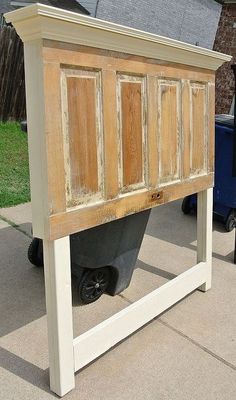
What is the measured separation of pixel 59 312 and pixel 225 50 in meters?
11.9

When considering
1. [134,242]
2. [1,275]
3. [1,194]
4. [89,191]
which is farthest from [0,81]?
[89,191]

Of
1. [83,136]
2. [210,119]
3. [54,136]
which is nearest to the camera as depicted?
[54,136]

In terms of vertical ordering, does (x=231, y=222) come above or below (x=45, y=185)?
below

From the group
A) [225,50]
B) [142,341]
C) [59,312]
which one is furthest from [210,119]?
[225,50]

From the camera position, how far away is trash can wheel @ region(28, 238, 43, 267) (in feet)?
11.5

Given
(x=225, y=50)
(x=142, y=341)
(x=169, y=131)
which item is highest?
(x=225, y=50)

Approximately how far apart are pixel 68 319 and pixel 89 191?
0.64 m

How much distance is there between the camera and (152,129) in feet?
8.05

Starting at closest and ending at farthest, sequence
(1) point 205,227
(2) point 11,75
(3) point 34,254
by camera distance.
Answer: (1) point 205,227
(3) point 34,254
(2) point 11,75

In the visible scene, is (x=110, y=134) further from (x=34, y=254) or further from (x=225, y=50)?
(x=225, y=50)

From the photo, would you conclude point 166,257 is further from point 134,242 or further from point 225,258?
point 134,242

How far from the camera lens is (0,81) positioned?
8672mm

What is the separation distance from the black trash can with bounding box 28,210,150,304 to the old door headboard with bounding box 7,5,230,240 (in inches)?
14.4

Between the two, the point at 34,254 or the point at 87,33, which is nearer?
the point at 87,33
